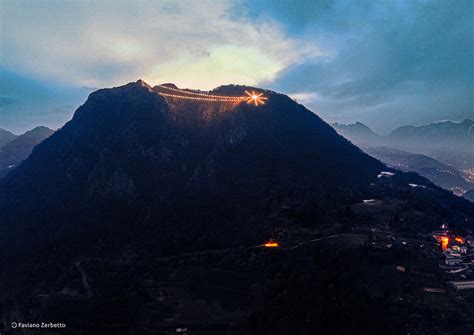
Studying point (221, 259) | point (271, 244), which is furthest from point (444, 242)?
point (221, 259)

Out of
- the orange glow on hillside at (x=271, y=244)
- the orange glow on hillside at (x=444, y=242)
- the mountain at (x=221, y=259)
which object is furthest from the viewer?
the orange glow on hillside at (x=271, y=244)

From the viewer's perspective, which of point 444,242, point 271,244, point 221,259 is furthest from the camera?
point 271,244

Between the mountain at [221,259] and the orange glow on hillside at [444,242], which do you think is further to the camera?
the orange glow on hillside at [444,242]

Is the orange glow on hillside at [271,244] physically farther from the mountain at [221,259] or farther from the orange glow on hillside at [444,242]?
the orange glow on hillside at [444,242]

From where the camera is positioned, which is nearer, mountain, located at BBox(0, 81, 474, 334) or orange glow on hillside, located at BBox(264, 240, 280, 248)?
mountain, located at BBox(0, 81, 474, 334)

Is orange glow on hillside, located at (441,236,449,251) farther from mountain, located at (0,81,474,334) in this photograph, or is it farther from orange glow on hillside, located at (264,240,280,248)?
orange glow on hillside, located at (264,240,280,248)

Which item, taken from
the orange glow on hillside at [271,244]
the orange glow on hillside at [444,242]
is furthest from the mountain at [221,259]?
the orange glow on hillside at [444,242]

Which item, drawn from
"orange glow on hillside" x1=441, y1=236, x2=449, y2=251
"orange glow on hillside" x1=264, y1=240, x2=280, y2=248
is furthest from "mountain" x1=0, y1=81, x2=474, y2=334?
"orange glow on hillside" x1=441, y1=236, x2=449, y2=251

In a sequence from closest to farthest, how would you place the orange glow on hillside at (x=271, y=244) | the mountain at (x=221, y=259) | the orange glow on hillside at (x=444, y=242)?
the mountain at (x=221, y=259) < the orange glow on hillside at (x=444, y=242) < the orange glow on hillside at (x=271, y=244)

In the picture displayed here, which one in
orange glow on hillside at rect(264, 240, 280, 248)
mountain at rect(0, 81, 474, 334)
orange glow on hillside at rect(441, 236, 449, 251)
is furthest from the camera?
orange glow on hillside at rect(264, 240, 280, 248)

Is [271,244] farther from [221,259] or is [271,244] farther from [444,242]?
[444,242]

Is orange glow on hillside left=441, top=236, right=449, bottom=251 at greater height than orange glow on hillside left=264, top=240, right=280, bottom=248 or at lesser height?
lesser
